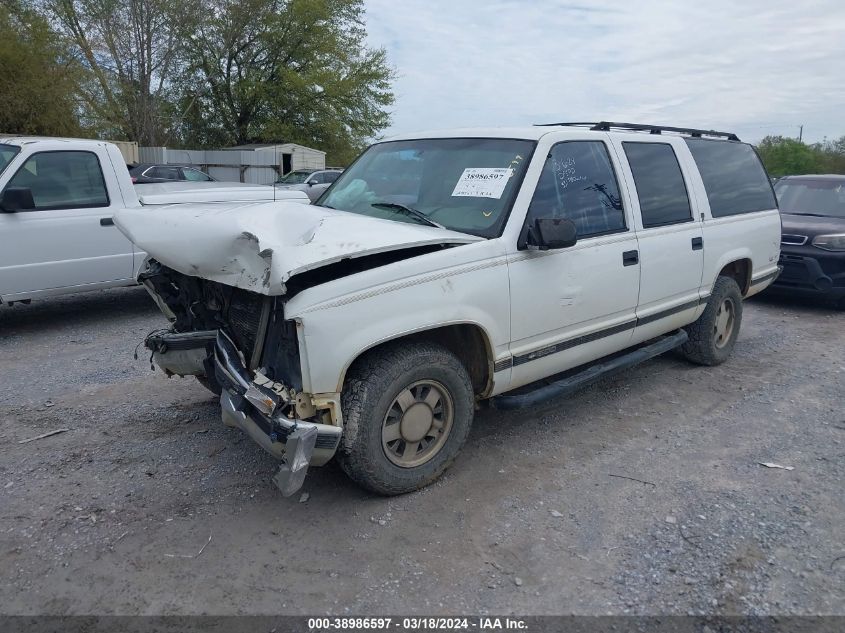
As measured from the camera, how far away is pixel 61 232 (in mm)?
6387

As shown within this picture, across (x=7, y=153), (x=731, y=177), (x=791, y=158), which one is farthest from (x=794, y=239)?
(x=791, y=158)

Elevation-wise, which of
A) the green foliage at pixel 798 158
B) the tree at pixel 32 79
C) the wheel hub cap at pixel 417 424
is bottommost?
the wheel hub cap at pixel 417 424

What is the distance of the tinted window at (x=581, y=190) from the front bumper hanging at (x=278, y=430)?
5.70ft

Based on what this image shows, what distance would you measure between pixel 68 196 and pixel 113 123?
2676 centimetres

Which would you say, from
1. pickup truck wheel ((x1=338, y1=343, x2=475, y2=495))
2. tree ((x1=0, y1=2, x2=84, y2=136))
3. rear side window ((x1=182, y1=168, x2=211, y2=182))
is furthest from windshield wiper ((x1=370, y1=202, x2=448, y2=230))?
tree ((x1=0, y1=2, x2=84, y2=136))

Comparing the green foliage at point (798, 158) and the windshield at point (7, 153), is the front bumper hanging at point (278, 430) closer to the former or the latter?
the windshield at point (7, 153)

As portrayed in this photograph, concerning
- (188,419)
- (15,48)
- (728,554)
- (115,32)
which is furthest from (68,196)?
(115,32)

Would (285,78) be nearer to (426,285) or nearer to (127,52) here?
(127,52)

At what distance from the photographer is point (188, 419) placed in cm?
454

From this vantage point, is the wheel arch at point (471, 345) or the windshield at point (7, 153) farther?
the windshield at point (7, 153)

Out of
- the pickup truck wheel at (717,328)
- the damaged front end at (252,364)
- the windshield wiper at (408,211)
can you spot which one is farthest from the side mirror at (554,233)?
the pickup truck wheel at (717,328)

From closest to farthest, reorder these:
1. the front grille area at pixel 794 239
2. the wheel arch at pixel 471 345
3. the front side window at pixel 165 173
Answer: the wheel arch at pixel 471 345, the front grille area at pixel 794 239, the front side window at pixel 165 173

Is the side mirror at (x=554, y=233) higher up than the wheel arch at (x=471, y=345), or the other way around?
the side mirror at (x=554, y=233)

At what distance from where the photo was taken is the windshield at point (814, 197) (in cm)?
912
